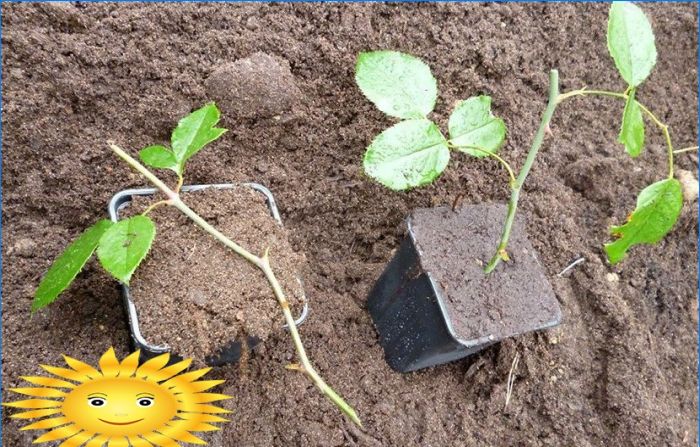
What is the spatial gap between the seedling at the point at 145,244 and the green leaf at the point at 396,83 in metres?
0.25

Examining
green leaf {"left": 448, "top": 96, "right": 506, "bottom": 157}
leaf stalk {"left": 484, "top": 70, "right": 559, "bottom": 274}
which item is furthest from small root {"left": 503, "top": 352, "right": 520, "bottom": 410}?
green leaf {"left": 448, "top": 96, "right": 506, "bottom": 157}

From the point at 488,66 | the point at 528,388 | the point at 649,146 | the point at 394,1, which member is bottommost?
the point at 528,388

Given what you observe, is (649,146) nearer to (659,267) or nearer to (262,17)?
(659,267)

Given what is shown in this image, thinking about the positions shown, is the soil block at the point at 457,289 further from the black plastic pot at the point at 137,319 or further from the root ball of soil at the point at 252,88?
the root ball of soil at the point at 252,88

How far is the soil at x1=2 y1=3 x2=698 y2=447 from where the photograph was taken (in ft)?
3.68

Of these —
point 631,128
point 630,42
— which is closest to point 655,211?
point 631,128

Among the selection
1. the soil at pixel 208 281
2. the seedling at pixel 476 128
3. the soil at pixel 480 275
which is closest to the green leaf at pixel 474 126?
the seedling at pixel 476 128

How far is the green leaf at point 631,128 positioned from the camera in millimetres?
878

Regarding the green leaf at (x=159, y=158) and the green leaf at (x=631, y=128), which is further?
the green leaf at (x=159, y=158)

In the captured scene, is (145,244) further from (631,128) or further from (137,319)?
(631,128)

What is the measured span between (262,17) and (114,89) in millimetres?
351

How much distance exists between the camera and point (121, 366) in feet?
3.04

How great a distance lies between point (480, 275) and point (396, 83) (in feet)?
1.23

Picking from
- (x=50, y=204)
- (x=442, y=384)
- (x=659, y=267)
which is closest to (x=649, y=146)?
(x=659, y=267)
